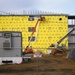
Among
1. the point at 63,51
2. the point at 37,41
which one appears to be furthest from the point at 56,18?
the point at 63,51

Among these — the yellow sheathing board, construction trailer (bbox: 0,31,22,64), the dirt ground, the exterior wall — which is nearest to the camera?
the dirt ground

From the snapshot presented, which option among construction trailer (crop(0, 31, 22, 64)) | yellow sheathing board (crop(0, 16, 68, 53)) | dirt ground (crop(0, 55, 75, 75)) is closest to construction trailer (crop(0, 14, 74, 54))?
yellow sheathing board (crop(0, 16, 68, 53))

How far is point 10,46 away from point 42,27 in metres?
47.5

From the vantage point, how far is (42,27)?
73.4 m

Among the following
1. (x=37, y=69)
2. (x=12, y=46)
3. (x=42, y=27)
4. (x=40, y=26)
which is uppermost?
(x=40, y=26)

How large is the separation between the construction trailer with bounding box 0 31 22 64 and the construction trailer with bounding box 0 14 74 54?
45.6 meters

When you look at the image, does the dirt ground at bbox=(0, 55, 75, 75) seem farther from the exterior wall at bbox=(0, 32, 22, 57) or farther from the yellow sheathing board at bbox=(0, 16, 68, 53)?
the yellow sheathing board at bbox=(0, 16, 68, 53)

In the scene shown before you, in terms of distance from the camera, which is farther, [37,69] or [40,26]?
[40,26]

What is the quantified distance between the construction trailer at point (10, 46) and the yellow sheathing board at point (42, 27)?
1795 inches

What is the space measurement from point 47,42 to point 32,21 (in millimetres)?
6462

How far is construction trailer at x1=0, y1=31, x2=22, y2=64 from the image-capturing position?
26.0 metres

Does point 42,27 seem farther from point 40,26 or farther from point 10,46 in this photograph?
point 10,46

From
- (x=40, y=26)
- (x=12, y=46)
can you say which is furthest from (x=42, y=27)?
(x=12, y=46)

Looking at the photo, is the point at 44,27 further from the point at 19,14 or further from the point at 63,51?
the point at 63,51
